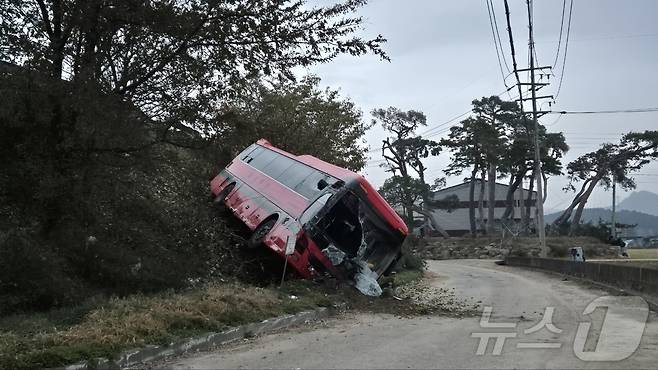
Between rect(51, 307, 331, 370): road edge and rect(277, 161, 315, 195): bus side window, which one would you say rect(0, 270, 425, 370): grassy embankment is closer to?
rect(51, 307, 331, 370): road edge

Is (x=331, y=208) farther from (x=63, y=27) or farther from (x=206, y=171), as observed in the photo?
(x=63, y=27)

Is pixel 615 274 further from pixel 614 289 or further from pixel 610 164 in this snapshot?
pixel 610 164

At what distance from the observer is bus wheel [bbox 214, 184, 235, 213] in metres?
17.8

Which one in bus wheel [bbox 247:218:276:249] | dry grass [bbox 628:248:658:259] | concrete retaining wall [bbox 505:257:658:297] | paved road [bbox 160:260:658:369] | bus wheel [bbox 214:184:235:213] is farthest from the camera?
dry grass [bbox 628:248:658:259]

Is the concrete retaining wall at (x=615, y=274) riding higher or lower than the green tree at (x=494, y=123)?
lower

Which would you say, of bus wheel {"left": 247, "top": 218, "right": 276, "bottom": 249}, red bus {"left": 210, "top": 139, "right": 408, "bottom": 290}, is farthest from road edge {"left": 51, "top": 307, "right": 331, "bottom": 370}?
bus wheel {"left": 247, "top": 218, "right": 276, "bottom": 249}

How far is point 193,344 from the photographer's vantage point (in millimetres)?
8477

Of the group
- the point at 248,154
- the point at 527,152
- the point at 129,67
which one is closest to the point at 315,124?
the point at 248,154

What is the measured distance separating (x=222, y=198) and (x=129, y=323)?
398 inches

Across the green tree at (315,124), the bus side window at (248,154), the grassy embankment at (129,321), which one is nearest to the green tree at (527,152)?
the green tree at (315,124)

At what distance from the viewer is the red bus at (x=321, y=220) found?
14133mm

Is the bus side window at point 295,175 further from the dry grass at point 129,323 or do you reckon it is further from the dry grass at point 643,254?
the dry grass at point 643,254

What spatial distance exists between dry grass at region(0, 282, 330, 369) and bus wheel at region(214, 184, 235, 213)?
584 cm

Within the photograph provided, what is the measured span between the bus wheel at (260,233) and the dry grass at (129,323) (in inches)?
118
